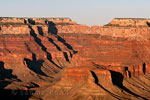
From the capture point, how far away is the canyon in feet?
347

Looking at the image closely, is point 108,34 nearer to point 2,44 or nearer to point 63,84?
point 2,44

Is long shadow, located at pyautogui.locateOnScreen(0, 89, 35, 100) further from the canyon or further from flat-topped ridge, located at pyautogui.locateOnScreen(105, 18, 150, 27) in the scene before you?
flat-topped ridge, located at pyautogui.locateOnScreen(105, 18, 150, 27)

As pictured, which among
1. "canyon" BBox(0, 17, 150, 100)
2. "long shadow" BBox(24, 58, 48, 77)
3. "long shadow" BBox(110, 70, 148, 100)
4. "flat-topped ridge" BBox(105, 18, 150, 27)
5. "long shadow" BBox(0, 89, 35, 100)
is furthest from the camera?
"long shadow" BBox(24, 58, 48, 77)

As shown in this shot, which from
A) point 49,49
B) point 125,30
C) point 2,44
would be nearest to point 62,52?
point 49,49

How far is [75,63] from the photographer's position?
145875 mm

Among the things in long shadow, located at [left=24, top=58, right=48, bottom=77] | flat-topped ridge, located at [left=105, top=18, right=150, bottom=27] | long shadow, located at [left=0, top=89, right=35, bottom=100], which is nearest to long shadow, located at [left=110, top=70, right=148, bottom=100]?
long shadow, located at [left=0, top=89, right=35, bottom=100]

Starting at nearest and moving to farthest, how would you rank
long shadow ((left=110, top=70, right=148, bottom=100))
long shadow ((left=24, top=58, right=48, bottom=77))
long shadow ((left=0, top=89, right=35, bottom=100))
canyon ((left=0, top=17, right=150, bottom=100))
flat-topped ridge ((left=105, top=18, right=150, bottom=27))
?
canyon ((left=0, top=17, right=150, bottom=100)), long shadow ((left=110, top=70, right=148, bottom=100)), long shadow ((left=0, top=89, right=35, bottom=100)), flat-topped ridge ((left=105, top=18, right=150, bottom=27)), long shadow ((left=24, top=58, right=48, bottom=77))

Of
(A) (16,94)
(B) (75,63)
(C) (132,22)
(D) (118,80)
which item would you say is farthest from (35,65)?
(D) (118,80)

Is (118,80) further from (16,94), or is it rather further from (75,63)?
(75,63)

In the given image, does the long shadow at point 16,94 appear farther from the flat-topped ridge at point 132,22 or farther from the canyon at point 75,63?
the flat-topped ridge at point 132,22

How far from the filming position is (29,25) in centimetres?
18750

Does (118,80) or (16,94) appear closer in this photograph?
(118,80)

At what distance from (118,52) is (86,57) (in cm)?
954

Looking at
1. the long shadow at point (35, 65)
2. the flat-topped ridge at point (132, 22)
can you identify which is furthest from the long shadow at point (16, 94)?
the flat-topped ridge at point (132, 22)
